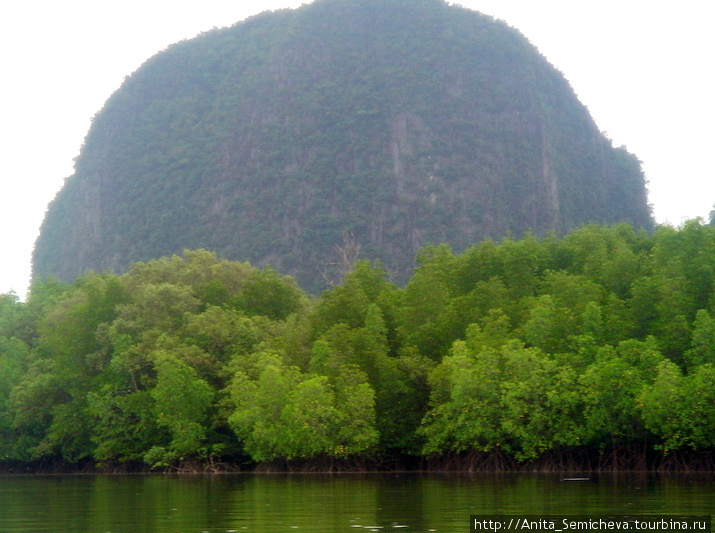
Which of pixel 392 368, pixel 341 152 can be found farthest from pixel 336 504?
pixel 341 152

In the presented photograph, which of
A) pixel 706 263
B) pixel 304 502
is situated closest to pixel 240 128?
pixel 706 263

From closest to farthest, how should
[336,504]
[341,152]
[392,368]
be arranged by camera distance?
1. [336,504]
2. [392,368]
3. [341,152]

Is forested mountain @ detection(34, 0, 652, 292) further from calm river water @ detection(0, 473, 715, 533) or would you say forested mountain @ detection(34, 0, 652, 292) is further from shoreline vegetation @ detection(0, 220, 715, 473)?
calm river water @ detection(0, 473, 715, 533)

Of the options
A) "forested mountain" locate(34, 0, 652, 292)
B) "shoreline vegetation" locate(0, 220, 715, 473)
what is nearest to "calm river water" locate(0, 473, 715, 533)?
"shoreline vegetation" locate(0, 220, 715, 473)

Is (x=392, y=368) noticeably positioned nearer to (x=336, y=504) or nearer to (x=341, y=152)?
(x=336, y=504)

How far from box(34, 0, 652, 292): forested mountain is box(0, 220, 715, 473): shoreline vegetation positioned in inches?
3437

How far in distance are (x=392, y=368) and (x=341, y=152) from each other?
12490 centimetres

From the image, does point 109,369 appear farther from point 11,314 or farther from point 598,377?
point 598,377

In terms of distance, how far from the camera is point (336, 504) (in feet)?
83.6

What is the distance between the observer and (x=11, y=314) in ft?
241

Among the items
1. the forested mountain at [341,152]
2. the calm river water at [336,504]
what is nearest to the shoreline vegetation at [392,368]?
the calm river water at [336,504]

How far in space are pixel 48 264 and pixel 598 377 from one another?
15166cm

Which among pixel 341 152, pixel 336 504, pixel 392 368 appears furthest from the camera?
pixel 341 152

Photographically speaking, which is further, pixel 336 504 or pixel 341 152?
pixel 341 152
